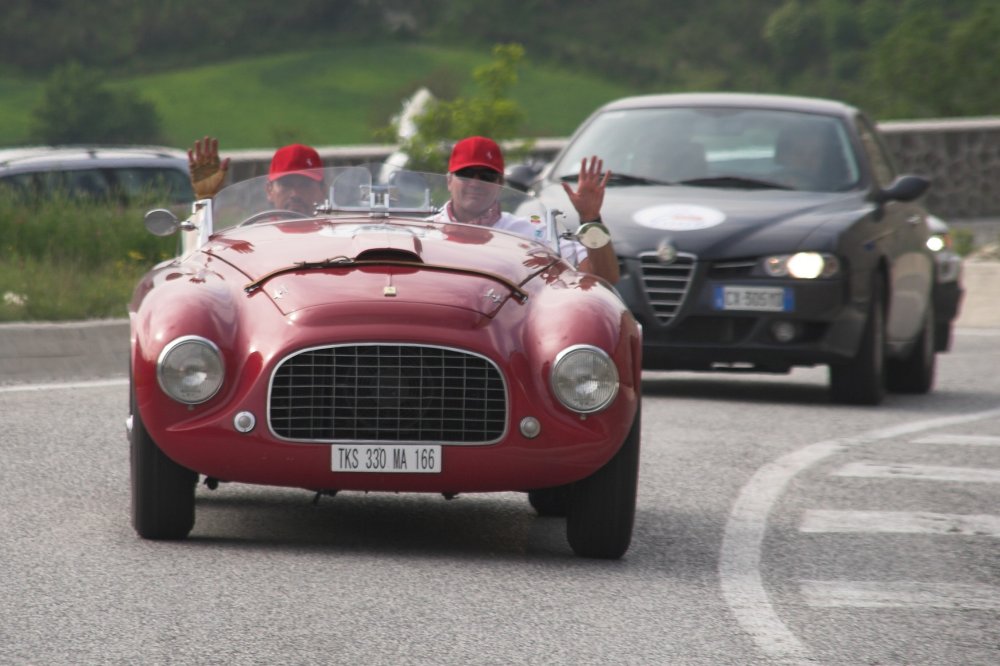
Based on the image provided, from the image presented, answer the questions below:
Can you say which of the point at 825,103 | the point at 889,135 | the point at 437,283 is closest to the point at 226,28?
the point at 889,135

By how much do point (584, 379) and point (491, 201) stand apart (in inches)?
62.9

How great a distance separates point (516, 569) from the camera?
6.73 m

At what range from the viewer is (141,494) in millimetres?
6773

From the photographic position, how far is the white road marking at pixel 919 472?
9398 mm

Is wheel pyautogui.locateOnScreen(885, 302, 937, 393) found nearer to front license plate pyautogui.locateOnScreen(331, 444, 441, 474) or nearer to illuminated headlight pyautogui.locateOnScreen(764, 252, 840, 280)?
illuminated headlight pyautogui.locateOnScreen(764, 252, 840, 280)

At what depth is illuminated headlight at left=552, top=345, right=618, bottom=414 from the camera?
22.2 ft

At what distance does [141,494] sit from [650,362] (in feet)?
18.9

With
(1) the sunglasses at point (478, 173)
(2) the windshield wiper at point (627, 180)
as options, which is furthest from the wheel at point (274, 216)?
(2) the windshield wiper at point (627, 180)

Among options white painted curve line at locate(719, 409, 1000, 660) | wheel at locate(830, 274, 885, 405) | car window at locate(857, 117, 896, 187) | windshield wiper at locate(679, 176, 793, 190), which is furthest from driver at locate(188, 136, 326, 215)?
car window at locate(857, 117, 896, 187)

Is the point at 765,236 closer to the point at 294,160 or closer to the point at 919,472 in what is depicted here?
the point at 919,472

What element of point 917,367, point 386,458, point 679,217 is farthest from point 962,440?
point 386,458

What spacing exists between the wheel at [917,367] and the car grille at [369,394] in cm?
712

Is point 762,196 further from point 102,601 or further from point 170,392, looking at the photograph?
point 102,601

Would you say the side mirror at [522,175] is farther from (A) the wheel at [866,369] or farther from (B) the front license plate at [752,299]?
(A) the wheel at [866,369]
